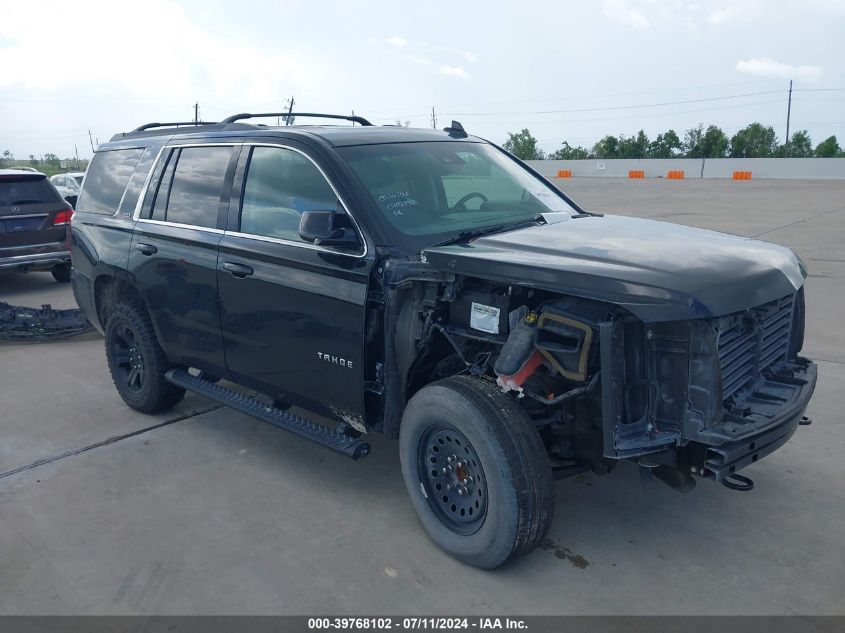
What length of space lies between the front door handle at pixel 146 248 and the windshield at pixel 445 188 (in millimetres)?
1701

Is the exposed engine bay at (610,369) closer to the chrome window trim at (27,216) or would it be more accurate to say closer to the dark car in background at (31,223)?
the dark car in background at (31,223)

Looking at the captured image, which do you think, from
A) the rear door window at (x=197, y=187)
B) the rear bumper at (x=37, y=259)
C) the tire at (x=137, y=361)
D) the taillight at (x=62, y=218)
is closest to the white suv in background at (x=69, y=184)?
the taillight at (x=62, y=218)

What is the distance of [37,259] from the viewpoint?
33.9 feet

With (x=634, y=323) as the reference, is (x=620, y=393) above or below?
below

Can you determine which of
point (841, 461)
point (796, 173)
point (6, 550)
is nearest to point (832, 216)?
point (841, 461)

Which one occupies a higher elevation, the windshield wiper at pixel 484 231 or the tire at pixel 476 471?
the windshield wiper at pixel 484 231

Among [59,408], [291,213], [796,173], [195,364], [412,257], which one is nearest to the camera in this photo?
[412,257]

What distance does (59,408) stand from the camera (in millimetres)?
5680

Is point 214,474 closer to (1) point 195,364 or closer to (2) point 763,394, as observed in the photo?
(1) point 195,364

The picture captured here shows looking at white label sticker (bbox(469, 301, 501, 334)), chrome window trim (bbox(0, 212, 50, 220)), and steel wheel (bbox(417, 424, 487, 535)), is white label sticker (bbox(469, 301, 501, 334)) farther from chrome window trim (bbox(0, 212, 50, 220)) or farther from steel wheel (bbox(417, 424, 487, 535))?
chrome window trim (bbox(0, 212, 50, 220))

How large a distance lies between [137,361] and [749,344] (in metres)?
4.08

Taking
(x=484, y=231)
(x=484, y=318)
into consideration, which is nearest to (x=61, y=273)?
(x=484, y=231)

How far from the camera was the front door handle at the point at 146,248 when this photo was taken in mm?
5008

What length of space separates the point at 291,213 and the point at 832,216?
17.6 meters
